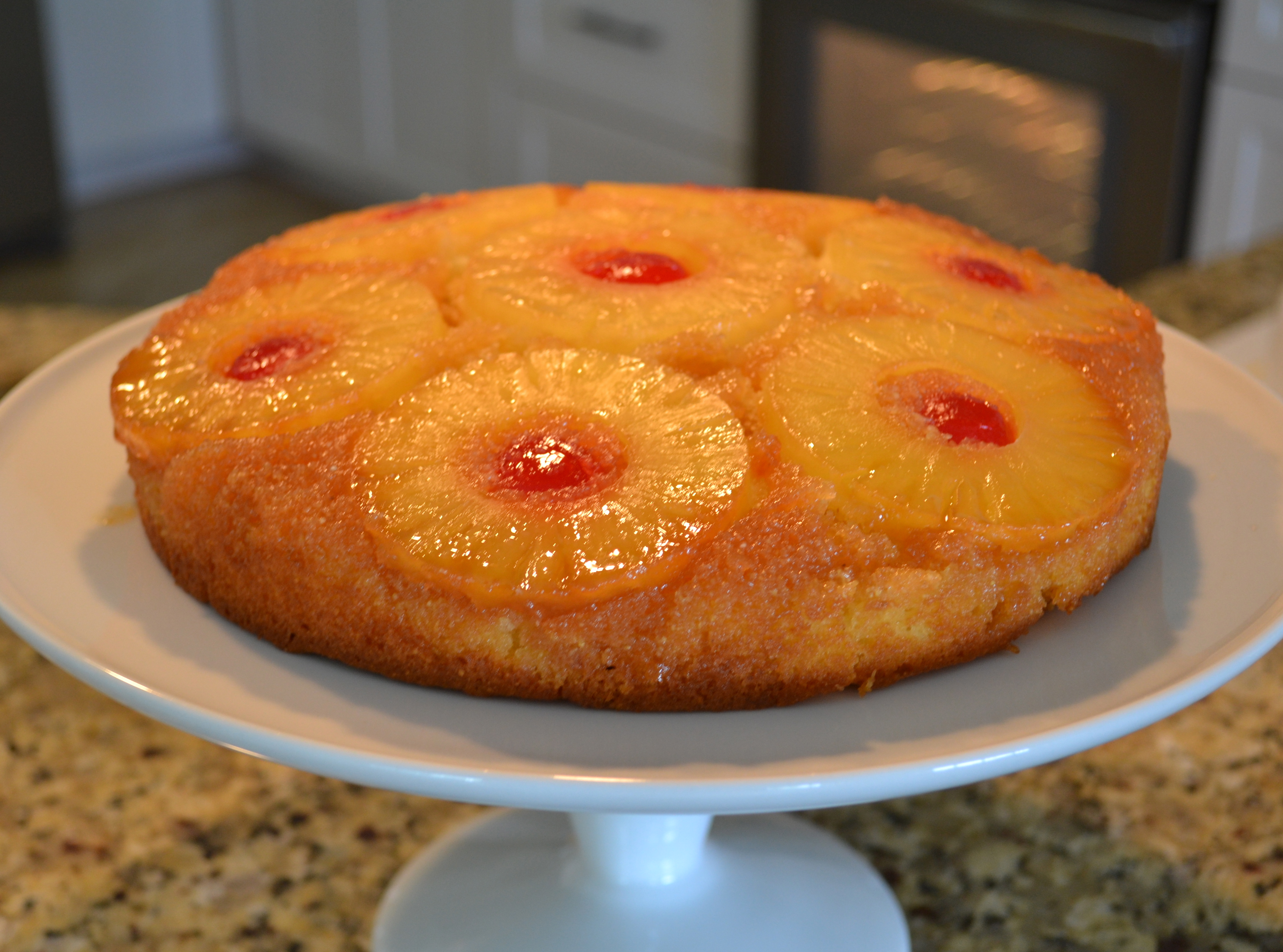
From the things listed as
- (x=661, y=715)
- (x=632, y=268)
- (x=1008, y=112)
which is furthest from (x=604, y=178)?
(x=661, y=715)

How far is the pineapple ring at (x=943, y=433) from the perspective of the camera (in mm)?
667

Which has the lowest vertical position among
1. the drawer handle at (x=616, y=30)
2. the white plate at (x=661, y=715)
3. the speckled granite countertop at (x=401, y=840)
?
the speckled granite countertop at (x=401, y=840)

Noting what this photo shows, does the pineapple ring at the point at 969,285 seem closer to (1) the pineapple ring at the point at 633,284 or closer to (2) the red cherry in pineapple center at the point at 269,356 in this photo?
(1) the pineapple ring at the point at 633,284

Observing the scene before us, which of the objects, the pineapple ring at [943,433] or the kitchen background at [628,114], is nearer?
the pineapple ring at [943,433]

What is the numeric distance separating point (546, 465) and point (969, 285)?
35 cm

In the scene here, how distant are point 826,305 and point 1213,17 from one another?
Result: 64.6 inches

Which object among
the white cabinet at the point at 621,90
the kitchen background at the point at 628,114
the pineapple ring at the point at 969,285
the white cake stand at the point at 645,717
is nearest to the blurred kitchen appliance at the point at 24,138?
the kitchen background at the point at 628,114

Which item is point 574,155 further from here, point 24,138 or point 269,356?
point 269,356

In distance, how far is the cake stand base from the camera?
0.81 meters

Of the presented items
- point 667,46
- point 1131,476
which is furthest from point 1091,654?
point 667,46

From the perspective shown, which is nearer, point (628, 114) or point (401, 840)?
point (401, 840)

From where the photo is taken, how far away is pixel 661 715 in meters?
0.61

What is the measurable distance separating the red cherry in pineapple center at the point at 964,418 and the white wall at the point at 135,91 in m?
4.18

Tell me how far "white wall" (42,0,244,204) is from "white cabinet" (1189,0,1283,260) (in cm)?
356
